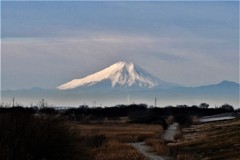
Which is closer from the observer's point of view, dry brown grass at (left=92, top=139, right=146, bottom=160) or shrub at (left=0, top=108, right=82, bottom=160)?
shrub at (left=0, top=108, right=82, bottom=160)

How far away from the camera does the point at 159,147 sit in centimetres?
4300

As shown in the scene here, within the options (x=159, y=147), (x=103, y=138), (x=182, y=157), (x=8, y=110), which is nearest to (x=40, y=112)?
(x=8, y=110)

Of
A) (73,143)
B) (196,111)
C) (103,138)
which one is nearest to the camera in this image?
(73,143)

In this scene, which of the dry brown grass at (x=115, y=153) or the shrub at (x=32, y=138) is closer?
the shrub at (x=32, y=138)

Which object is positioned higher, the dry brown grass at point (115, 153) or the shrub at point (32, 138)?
the shrub at point (32, 138)

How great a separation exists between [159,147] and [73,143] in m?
22.8

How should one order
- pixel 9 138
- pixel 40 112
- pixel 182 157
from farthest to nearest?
pixel 182 157 → pixel 40 112 → pixel 9 138

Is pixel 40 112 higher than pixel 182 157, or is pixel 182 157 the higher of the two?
pixel 40 112

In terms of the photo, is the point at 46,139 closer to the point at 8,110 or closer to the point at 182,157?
the point at 8,110

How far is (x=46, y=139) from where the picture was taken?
786 inches

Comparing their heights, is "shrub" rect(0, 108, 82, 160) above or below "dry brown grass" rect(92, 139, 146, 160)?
above

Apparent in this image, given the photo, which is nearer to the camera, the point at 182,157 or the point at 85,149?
the point at 85,149

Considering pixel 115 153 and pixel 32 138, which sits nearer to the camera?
pixel 32 138

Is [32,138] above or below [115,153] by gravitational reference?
above
